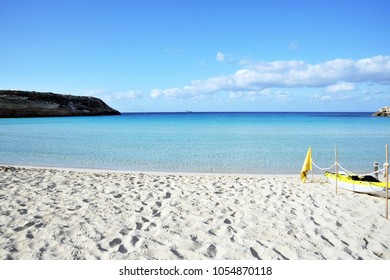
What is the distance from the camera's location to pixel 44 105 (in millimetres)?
92688

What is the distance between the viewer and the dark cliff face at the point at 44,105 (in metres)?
82.5

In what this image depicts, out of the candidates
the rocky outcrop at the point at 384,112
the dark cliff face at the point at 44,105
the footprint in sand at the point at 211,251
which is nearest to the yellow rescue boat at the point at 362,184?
the footprint in sand at the point at 211,251

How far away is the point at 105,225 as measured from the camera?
229 inches

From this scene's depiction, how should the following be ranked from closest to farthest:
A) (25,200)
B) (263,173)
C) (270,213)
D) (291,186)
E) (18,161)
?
(270,213)
(25,200)
(291,186)
(263,173)
(18,161)

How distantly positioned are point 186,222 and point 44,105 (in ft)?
327

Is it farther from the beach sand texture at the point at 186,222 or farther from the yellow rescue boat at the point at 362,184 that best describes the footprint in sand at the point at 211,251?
the yellow rescue boat at the point at 362,184

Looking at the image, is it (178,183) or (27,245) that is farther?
(178,183)

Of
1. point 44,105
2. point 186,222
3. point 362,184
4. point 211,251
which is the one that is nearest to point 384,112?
point 362,184

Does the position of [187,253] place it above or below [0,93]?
below

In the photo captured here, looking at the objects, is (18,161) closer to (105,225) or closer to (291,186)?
(105,225)

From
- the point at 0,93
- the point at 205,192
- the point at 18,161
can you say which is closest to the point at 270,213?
the point at 205,192

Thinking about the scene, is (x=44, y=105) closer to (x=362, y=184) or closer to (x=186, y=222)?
(x=186, y=222)

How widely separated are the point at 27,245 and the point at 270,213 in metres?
4.89

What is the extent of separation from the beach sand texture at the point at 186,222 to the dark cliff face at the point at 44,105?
285 feet
